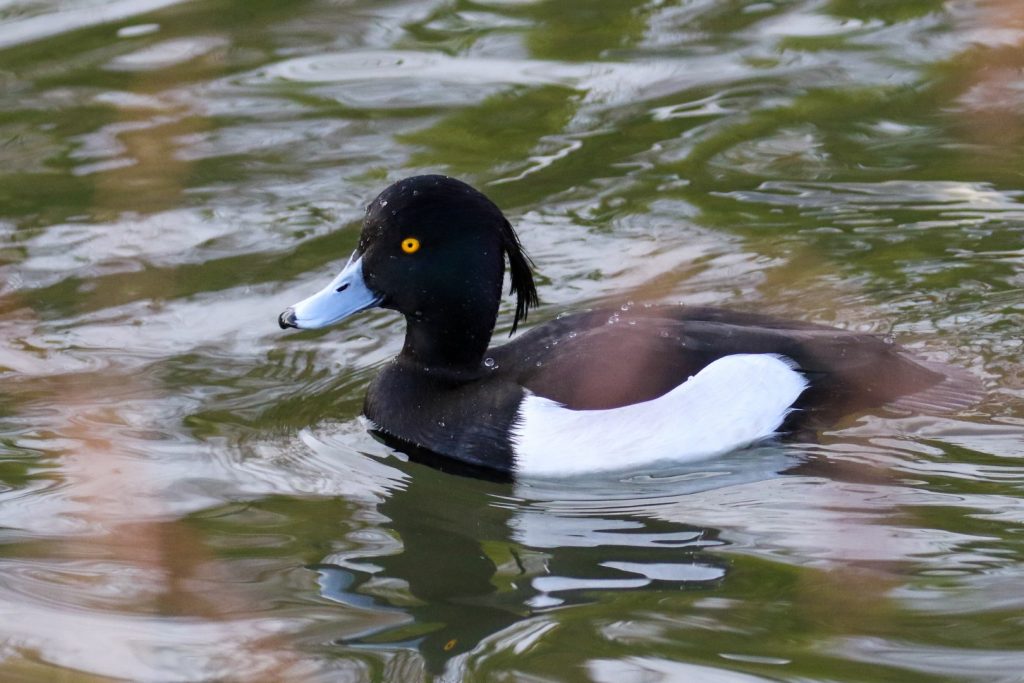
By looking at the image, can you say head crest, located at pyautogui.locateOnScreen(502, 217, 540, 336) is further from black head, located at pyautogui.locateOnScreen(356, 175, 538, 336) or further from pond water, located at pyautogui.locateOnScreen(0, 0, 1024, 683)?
pond water, located at pyautogui.locateOnScreen(0, 0, 1024, 683)

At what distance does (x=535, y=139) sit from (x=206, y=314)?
2412 mm

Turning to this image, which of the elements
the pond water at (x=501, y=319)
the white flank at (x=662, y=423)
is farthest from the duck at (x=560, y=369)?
the pond water at (x=501, y=319)

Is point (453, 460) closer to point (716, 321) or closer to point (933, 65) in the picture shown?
point (716, 321)

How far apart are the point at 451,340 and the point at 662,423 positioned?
91cm

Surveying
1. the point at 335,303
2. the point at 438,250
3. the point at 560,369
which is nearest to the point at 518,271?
the point at 438,250

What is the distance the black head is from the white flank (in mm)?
510

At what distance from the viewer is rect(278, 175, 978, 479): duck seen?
5945 millimetres

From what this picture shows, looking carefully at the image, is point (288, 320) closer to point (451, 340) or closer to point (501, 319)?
point (451, 340)

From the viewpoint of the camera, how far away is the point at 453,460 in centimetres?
607

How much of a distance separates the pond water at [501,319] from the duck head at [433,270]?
57 centimetres

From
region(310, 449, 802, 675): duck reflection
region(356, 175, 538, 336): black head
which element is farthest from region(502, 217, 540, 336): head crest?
region(310, 449, 802, 675): duck reflection

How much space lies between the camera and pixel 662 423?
5996 mm

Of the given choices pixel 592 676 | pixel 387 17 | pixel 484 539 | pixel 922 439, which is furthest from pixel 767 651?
pixel 387 17

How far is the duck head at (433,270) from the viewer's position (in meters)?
5.97
